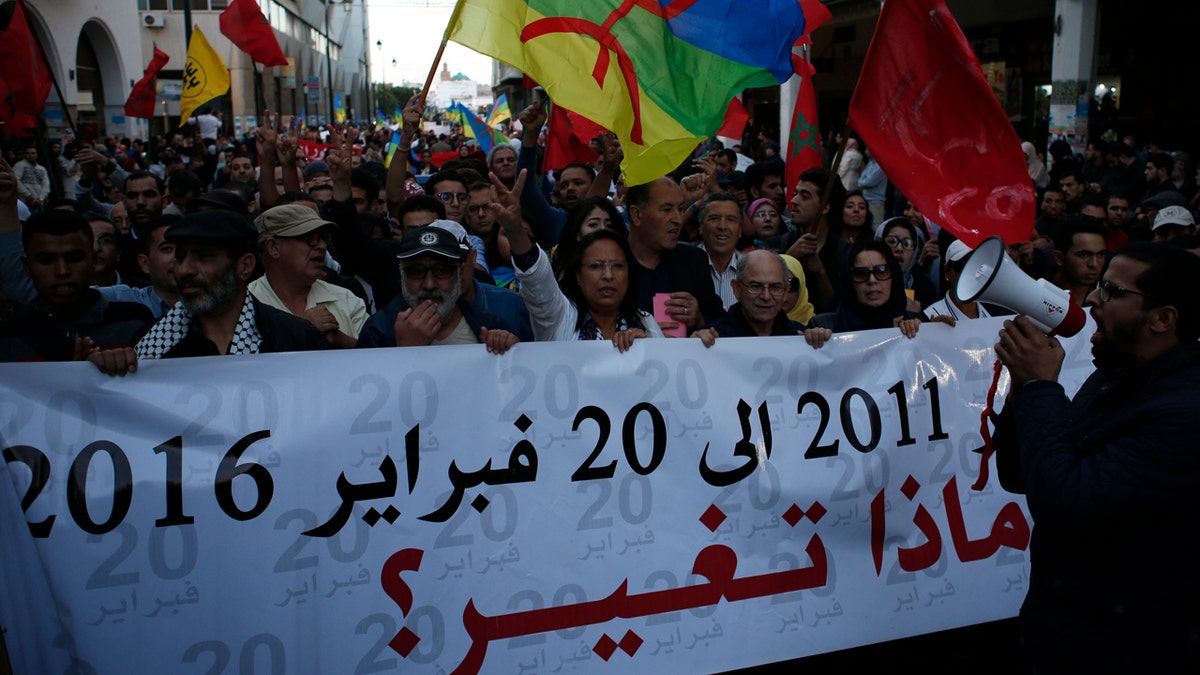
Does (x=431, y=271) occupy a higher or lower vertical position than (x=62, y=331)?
higher

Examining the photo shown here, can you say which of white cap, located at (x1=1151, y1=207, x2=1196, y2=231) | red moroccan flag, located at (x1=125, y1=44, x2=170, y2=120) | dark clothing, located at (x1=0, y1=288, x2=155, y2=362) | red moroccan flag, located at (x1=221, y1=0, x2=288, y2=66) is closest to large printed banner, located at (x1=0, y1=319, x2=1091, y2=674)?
dark clothing, located at (x1=0, y1=288, x2=155, y2=362)

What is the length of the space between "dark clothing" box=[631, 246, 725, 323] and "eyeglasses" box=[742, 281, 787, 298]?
28.9 inches

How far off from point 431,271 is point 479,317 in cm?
29

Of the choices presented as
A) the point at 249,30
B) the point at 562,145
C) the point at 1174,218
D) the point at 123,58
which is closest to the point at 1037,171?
the point at 1174,218

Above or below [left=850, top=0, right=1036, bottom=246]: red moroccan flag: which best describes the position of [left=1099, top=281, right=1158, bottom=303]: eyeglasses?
below

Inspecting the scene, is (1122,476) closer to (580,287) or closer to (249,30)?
(580,287)

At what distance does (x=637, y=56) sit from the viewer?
457cm

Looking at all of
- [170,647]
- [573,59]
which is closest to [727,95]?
[573,59]

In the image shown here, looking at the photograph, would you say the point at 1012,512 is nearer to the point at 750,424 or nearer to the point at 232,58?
the point at 750,424

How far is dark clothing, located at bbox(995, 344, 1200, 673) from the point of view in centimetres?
218

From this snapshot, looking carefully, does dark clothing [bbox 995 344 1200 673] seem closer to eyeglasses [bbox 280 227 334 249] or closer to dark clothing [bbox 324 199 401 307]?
eyeglasses [bbox 280 227 334 249]

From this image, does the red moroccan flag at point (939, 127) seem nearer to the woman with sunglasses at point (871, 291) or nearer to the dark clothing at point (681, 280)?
the woman with sunglasses at point (871, 291)

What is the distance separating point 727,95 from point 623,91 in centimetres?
53

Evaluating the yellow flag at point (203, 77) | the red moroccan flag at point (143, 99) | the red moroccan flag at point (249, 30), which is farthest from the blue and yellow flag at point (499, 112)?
the red moroccan flag at point (249, 30)
